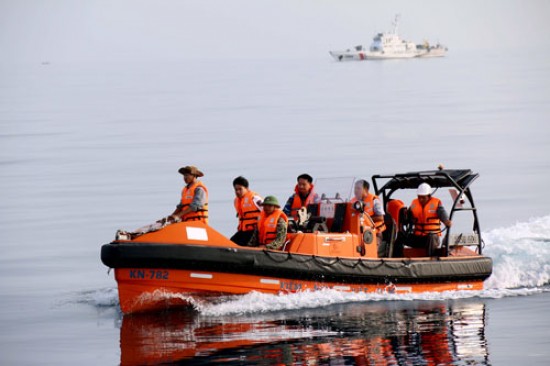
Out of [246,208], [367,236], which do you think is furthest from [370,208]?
[246,208]

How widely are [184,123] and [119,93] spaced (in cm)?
3988

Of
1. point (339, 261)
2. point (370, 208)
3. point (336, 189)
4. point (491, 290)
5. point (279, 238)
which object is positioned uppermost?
point (336, 189)

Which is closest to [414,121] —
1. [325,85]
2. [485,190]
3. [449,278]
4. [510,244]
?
[485,190]

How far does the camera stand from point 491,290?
1878 centimetres

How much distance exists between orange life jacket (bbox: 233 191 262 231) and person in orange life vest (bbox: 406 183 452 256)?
2.50 m

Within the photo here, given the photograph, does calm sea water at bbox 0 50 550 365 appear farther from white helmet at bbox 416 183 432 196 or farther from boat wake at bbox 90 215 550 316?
white helmet at bbox 416 183 432 196

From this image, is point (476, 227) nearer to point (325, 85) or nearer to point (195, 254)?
Answer: point (195, 254)

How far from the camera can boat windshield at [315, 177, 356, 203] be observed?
721 inches

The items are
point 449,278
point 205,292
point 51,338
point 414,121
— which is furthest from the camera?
point 414,121

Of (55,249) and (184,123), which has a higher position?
(184,123)

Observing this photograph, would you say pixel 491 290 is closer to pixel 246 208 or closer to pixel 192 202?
pixel 246 208

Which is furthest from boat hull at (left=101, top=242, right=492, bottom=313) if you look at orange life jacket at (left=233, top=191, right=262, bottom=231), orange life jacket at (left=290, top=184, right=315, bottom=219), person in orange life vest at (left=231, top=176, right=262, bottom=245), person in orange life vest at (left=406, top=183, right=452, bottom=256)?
orange life jacket at (left=290, top=184, right=315, bottom=219)

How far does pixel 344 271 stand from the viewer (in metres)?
17.4

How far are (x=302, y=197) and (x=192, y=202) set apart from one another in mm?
2058
